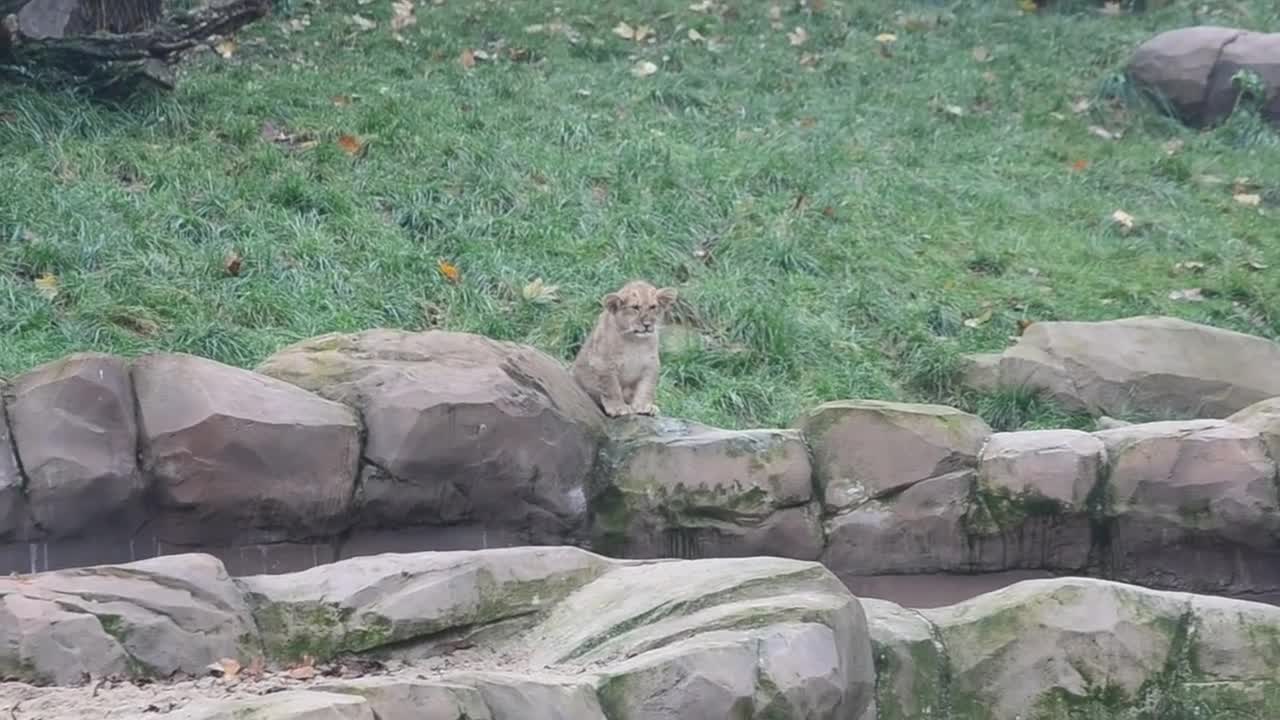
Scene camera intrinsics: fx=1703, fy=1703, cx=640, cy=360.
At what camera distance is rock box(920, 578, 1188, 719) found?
579cm

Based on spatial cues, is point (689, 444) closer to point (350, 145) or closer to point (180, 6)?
point (350, 145)

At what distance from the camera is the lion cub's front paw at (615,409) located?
7684 mm

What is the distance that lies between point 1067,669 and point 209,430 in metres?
3.22

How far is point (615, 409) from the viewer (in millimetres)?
7727

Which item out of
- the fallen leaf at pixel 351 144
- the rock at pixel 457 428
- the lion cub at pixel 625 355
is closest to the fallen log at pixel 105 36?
the fallen leaf at pixel 351 144

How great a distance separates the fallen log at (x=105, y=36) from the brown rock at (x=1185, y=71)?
7.27 metres

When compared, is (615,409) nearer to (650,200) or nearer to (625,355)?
(625,355)

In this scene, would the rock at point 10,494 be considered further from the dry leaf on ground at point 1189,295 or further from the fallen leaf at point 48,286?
the dry leaf on ground at point 1189,295

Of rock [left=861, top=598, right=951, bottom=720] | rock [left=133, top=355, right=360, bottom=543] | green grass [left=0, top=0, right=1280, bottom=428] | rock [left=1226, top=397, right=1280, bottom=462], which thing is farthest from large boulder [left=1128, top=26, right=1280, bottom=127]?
rock [left=133, top=355, right=360, bottom=543]

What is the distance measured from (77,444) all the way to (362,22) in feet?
27.0

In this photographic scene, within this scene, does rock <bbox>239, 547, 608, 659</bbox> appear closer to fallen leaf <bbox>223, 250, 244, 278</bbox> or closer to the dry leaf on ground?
fallen leaf <bbox>223, 250, 244, 278</bbox>

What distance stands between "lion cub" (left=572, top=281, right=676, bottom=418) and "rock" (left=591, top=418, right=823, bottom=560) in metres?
0.57

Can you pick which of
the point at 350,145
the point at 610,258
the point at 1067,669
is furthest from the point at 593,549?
the point at 350,145

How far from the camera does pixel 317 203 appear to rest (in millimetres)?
10664
